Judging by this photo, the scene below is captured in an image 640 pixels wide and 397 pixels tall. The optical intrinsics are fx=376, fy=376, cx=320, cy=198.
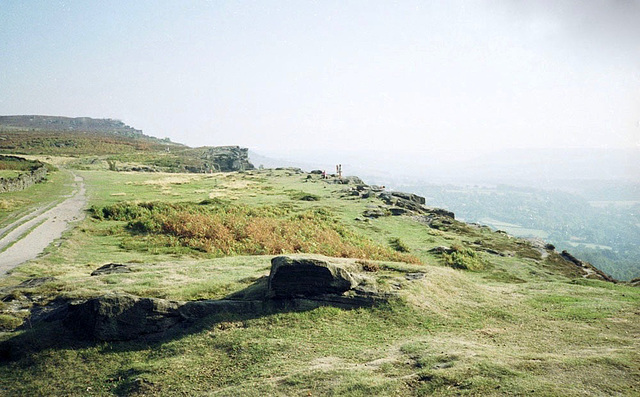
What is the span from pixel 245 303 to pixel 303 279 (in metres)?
2.67

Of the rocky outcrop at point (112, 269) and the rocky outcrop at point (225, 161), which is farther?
the rocky outcrop at point (225, 161)

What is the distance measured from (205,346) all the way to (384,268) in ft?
33.9

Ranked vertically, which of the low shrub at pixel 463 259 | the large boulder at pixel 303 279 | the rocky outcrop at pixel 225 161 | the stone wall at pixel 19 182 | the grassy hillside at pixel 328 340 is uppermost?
the rocky outcrop at pixel 225 161

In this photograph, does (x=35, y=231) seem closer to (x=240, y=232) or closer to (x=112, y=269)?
(x=112, y=269)

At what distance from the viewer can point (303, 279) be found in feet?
54.2

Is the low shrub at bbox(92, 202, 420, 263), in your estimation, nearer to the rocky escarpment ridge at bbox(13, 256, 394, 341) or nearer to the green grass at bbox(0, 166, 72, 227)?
the green grass at bbox(0, 166, 72, 227)

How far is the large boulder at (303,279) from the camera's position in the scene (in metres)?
16.3

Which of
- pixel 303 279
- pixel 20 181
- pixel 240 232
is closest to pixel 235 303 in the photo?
pixel 303 279

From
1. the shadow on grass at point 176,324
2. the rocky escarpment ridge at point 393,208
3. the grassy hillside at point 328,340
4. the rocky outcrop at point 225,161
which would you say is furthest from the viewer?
the rocky outcrop at point 225,161

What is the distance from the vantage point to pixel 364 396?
10.4 metres

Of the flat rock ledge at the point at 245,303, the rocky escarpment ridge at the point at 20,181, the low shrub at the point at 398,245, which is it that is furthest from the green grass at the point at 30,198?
the low shrub at the point at 398,245

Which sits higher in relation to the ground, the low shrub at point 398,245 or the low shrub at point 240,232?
the low shrub at point 240,232

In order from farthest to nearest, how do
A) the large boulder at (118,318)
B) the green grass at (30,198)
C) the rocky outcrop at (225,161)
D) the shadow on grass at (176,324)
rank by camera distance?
the rocky outcrop at (225,161) → the green grass at (30,198) → the large boulder at (118,318) → the shadow on grass at (176,324)

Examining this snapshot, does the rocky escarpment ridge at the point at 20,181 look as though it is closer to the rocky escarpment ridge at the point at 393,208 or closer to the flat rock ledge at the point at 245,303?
the flat rock ledge at the point at 245,303
